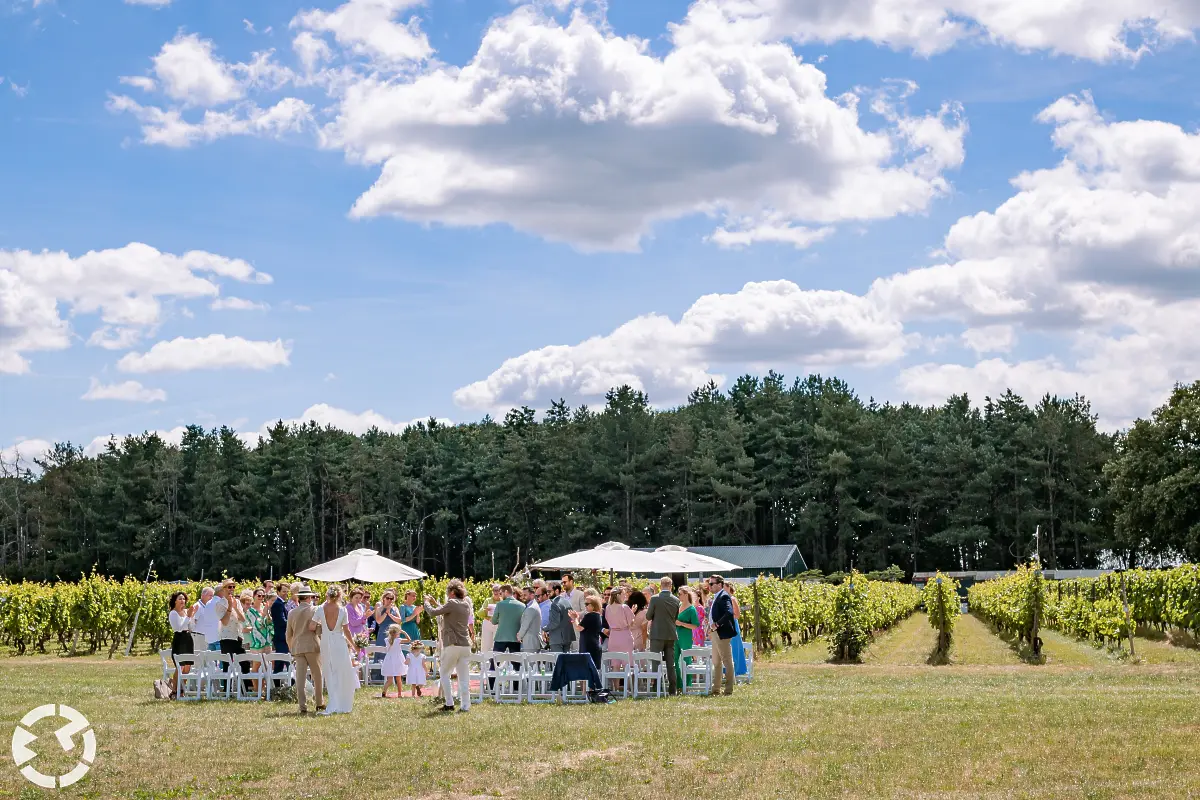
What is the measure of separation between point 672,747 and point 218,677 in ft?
24.2

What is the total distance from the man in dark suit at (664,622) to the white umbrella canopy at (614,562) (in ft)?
7.39

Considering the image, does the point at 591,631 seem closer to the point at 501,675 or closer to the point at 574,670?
the point at 574,670

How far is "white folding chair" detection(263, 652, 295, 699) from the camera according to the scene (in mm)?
15609

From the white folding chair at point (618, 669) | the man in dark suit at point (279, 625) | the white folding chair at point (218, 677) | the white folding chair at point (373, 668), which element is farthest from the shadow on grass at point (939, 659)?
the white folding chair at point (218, 677)

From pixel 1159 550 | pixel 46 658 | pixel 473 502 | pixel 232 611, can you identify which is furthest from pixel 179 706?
pixel 473 502

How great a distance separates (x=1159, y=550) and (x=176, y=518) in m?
57.7

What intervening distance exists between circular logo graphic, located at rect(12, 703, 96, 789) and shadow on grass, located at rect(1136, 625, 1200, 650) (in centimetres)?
1930

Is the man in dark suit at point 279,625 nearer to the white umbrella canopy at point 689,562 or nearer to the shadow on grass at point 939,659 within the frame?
the white umbrella canopy at point 689,562

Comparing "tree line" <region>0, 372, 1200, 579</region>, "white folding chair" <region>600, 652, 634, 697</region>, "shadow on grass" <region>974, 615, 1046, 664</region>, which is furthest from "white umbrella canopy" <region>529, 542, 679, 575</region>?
"tree line" <region>0, 372, 1200, 579</region>

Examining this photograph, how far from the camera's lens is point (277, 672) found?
1614cm

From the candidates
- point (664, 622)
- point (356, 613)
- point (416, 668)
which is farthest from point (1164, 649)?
point (356, 613)

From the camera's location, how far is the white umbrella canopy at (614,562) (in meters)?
18.5

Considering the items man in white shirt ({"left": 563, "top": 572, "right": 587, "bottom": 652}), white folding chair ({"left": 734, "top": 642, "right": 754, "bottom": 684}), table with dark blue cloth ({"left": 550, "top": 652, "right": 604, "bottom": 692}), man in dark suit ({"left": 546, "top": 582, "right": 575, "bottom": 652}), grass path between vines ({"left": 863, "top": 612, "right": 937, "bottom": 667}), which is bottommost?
grass path between vines ({"left": 863, "top": 612, "right": 937, "bottom": 667})

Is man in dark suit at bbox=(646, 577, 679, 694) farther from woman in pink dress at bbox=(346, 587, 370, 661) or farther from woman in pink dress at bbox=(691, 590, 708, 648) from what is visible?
woman in pink dress at bbox=(346, 587, 370, 661)
